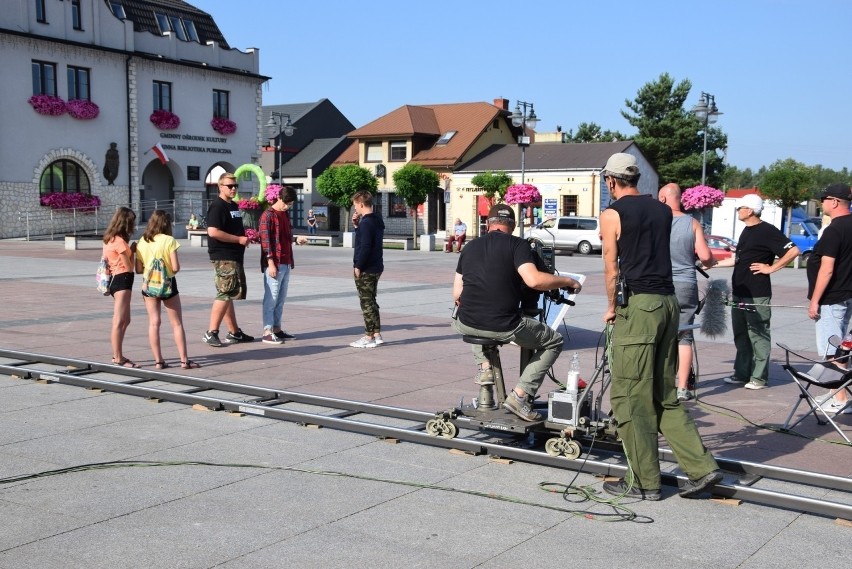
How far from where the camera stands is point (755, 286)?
8469mm

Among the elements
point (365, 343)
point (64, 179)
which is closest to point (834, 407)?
point (365, 343)

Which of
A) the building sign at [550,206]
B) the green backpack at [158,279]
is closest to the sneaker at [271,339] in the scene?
the green backpack at [158,279]

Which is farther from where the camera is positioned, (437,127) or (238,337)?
(437,127)

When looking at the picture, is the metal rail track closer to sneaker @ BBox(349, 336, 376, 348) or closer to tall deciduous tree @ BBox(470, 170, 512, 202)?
sneaker @ BBox(349, 336, 376, 348)

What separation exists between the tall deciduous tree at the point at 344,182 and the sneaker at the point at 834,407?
125ft

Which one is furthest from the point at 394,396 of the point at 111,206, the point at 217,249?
the point at 111,206

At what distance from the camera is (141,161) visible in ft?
143

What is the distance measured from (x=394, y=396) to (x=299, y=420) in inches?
50.5

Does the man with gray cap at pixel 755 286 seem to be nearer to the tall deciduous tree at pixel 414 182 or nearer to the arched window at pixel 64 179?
the tall deciduous tree at pixel 414 182

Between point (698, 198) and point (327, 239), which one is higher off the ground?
point (698, 198)

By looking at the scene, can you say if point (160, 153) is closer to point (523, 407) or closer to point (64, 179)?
point (64, 179)

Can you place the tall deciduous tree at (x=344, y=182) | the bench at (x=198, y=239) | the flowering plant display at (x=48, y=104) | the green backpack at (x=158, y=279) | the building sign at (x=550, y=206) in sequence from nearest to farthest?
1. the green backpack at (x=158, y=279)
2. the bench at (x=198, y=239)
3. the flowering plant display at (x=48, y=104)
4. the tall deciduous tree at (x=344, y=182)
5. the building sign at (x=550, y=206)

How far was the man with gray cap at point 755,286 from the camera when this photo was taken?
838cm

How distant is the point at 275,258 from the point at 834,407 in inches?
251
